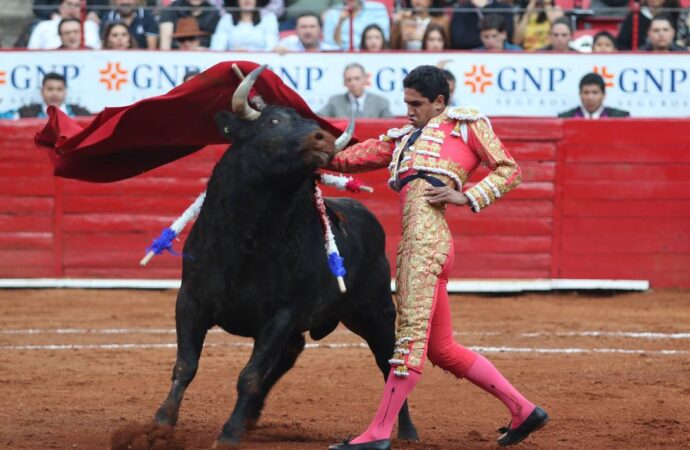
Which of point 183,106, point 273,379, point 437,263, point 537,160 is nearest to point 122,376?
point 273,379

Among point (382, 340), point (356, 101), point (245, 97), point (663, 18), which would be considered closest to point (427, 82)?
point (245, 97)

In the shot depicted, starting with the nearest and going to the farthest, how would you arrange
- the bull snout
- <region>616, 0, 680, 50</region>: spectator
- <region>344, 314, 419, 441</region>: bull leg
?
the bull snout
<region>344, 314, 419, 441</region>: bull leg
<region>616, 0, 680, 50</region>: spectator

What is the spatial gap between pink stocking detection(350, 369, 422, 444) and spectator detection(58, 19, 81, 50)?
5991mm

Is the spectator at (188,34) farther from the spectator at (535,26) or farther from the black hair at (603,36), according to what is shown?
the black hair at (603,36)

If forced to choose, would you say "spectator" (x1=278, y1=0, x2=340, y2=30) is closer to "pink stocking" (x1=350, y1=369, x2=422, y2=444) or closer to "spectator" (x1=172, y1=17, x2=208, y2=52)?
"spectator" (x1=172, y1=17, x2=208, y2=52)

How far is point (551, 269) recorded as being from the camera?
1042cm

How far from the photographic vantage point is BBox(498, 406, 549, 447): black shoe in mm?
5062

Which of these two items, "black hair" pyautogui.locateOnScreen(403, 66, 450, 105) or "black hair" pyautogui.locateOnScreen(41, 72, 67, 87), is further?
"black hair" pyautogui.locateOnScreen(41, 72, 67, 87)

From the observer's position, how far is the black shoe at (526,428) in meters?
5.06

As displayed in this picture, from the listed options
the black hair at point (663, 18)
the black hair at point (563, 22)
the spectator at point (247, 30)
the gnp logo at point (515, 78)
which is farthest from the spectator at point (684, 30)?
the spectator at point (247, 30)

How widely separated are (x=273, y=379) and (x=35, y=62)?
5.12 meters

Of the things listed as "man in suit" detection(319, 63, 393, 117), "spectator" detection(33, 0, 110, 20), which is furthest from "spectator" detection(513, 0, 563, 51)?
"spectator" detection(33, 0, 110, 20)

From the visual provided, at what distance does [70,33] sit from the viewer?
10094 millimetres

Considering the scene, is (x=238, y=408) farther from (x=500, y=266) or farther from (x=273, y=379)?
(x=500, y=266)
